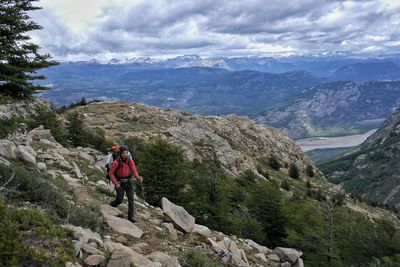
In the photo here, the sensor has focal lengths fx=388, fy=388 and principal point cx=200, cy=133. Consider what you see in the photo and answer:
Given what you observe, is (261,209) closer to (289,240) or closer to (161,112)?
(289,240)

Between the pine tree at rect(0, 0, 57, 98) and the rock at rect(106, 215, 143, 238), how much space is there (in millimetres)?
8135

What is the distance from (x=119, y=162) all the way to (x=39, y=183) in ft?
9.89

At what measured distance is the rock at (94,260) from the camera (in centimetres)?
978

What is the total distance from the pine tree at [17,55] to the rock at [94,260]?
36.1 ft

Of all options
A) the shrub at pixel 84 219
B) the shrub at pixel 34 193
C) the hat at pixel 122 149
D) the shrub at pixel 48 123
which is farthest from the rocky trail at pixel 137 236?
the shrub at pixel 48 123

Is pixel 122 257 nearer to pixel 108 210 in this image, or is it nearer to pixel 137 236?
pixel 137 236

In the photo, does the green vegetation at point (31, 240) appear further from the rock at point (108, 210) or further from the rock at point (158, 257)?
the rock at point (108, 210)

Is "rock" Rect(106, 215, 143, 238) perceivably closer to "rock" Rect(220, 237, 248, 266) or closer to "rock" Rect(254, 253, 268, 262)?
"rock" Rect(220, 237, 248, 266)

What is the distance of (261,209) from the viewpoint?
35781 millimetres

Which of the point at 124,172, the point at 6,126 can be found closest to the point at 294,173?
the point at 6,126

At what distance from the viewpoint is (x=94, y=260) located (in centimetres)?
988

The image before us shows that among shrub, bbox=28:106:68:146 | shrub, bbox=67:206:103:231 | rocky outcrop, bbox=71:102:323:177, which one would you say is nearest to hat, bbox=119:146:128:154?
shrub, bbox=67:206:103:231

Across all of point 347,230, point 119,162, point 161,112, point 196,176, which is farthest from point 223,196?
point 161,112

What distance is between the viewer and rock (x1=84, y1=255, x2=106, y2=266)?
978 centimetres
